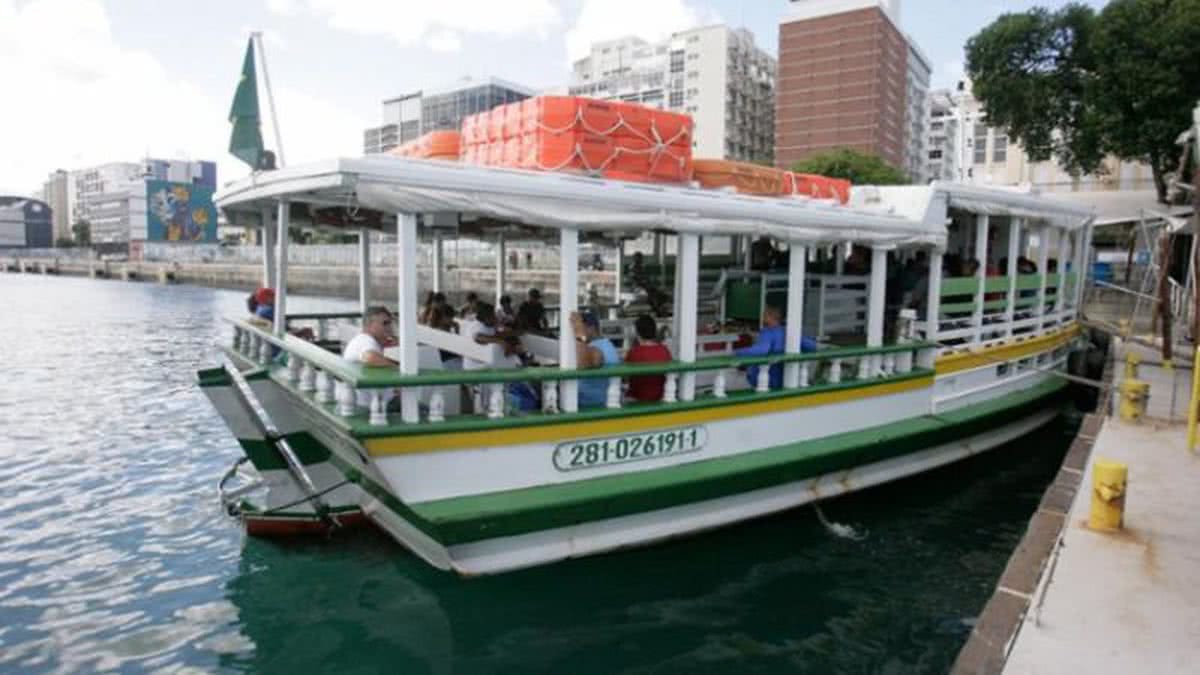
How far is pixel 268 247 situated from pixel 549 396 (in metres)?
3.96

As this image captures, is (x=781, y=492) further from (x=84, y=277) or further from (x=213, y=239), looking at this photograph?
(x=213, y=239)

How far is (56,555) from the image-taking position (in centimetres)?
705

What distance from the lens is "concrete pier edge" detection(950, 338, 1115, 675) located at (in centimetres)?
395

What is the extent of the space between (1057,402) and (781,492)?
6.67 meters

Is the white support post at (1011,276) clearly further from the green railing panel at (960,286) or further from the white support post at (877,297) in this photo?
the white support post at (877,297)

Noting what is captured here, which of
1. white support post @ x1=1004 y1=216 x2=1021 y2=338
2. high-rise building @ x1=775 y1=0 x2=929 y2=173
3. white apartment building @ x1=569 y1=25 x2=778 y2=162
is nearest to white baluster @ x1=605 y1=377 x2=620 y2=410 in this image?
white support post @ x1=1004 y1=216 x2=1021 y2=338

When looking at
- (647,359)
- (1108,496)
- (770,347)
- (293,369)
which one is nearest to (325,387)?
(293,369)

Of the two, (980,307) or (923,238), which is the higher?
(923,238)

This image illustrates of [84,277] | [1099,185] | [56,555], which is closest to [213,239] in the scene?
[84,277]

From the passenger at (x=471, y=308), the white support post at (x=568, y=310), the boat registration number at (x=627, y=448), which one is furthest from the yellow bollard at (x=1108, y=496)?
the passenger at (x=471, y=308)

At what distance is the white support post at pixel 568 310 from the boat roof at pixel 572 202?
0.46 feet

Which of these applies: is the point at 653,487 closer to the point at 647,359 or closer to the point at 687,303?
the point at 647,359

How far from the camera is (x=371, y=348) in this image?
586 cm

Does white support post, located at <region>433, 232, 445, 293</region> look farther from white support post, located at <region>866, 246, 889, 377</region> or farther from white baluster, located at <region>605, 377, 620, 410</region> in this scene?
white support post, located at <region>866, 246, 889, 377</region>
